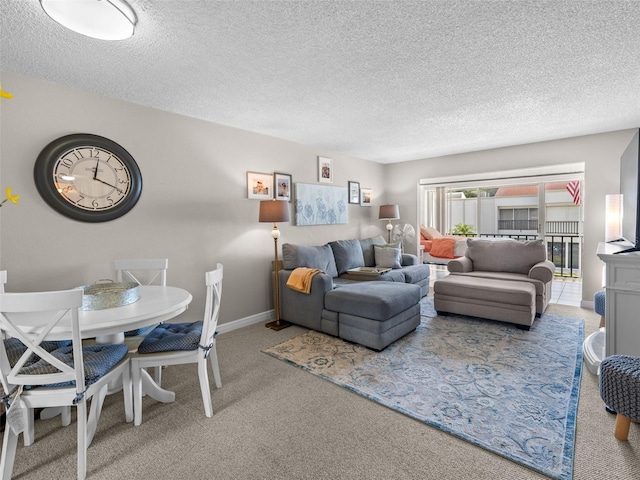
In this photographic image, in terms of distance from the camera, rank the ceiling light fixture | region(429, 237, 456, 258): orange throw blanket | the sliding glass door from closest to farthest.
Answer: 1. the ceiling light fixture
2. the sliding glass door
3. region(429, 237, 456, 258): orange throw blanket

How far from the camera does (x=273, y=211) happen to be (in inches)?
→ 139

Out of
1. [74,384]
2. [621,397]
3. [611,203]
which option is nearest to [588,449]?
[621,397]

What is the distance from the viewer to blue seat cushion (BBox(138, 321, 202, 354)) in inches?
79.6

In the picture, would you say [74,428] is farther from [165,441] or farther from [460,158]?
[460,158]

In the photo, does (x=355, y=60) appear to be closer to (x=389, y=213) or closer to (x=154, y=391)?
(x=154, y=391)

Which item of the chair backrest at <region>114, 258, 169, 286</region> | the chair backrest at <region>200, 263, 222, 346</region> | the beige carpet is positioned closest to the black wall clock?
the chair backrest at <region>114, 258, 169, 286</region>

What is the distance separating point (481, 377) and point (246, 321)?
2.56m

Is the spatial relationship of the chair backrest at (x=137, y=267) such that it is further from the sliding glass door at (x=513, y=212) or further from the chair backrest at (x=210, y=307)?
the sliding glass door at (x=513, y=212)

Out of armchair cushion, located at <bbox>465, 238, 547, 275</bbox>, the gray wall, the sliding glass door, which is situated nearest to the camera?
the gray wall

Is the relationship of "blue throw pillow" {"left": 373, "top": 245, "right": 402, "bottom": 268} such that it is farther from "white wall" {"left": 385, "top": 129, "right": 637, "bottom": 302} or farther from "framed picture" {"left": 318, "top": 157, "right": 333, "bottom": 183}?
"white wall" {"left": 385, "top": 129, "right": 637, "bottom": 302}

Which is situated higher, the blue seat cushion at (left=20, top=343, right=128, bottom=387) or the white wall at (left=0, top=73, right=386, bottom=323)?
the white wall at (left=0, top=73, right=386, bottom=323)

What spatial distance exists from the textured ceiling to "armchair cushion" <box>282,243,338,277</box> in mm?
1506

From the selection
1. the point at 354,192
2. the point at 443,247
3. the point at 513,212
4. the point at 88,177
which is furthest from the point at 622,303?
the point at 443,247

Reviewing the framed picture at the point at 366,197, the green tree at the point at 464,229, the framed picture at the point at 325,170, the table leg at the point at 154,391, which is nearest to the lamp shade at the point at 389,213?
the framed picture at the point at 366,197
